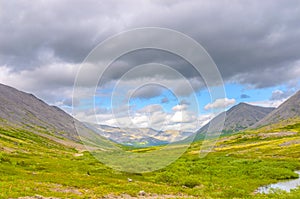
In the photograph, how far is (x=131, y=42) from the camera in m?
53.8

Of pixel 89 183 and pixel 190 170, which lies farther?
pixel 190 170

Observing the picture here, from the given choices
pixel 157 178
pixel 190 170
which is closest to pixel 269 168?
pixel 190 170

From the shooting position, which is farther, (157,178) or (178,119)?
(157,178)

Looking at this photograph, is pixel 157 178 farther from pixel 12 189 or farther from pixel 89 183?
pixel 12 189

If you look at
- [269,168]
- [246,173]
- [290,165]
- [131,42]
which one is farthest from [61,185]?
[290,165]

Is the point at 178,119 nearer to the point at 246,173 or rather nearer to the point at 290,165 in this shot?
the point at 246,173

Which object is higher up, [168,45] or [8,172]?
[168,45]

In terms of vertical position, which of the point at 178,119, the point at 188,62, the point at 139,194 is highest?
the point at 188,62

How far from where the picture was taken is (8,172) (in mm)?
48781

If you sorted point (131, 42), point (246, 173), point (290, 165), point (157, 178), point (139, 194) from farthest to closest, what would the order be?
1. point (290, 165)
2. point (246, 173)
3. point (157, 178)
4. point (131, 42)
5. point (139, 194)

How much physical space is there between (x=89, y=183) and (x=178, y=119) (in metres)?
17.8

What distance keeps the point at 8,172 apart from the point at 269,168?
52.7 m

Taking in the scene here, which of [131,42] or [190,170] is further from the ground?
[131,42]

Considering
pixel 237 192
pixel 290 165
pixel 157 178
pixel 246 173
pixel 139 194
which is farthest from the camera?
pixel 290 165
